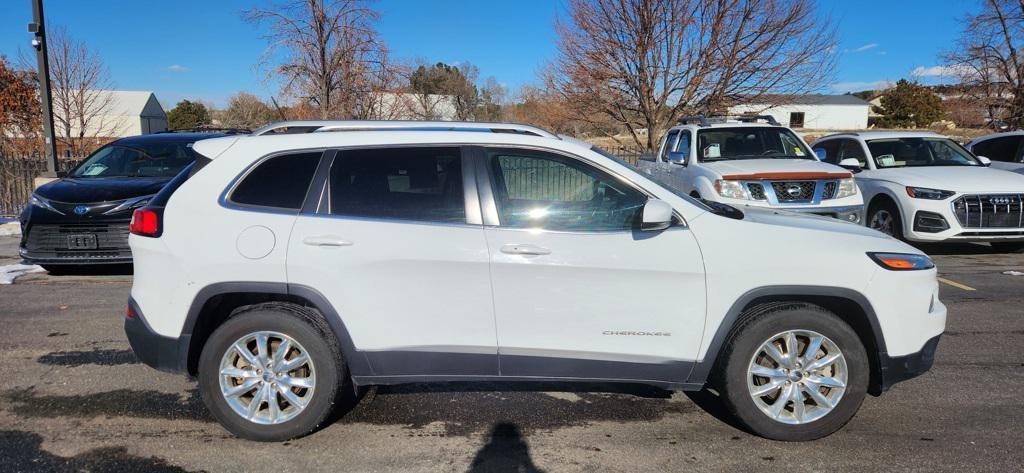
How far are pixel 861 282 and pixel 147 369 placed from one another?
4.73 metres

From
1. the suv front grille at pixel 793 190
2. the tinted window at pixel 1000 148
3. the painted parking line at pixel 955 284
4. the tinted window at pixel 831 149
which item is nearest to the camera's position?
the painted parking line at pixel 955 284

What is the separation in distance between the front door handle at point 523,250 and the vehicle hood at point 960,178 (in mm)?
7686

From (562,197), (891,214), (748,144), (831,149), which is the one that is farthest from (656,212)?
(831,149)

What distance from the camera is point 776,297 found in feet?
12.1

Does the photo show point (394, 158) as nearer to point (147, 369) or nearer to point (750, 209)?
point (750, 209)

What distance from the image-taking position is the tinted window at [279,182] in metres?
3.77

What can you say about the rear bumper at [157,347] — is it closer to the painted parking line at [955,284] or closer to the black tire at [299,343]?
the black tire at [299,343]

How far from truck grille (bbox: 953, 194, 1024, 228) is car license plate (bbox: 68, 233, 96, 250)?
10.5m

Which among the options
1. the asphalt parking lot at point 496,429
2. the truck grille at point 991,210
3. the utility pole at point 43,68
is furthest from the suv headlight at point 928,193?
the utility pole at point 43,68

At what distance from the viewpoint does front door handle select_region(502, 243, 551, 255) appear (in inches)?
140

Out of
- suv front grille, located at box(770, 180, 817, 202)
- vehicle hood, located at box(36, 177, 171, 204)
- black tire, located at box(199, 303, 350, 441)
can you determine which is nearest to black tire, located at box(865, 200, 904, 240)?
suv front grille, located at box(770, 180, 817, 202)

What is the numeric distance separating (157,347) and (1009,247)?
11.1 metres

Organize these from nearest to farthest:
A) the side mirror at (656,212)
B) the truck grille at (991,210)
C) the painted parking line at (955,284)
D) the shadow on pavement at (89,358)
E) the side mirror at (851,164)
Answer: the side mirror at (656,212), the shadow on pavement at (89,358), the painted parking line at (955,284), the truck grille at (991,210), the side mirror at (851,164)

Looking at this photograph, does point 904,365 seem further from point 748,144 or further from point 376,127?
point 748,144
